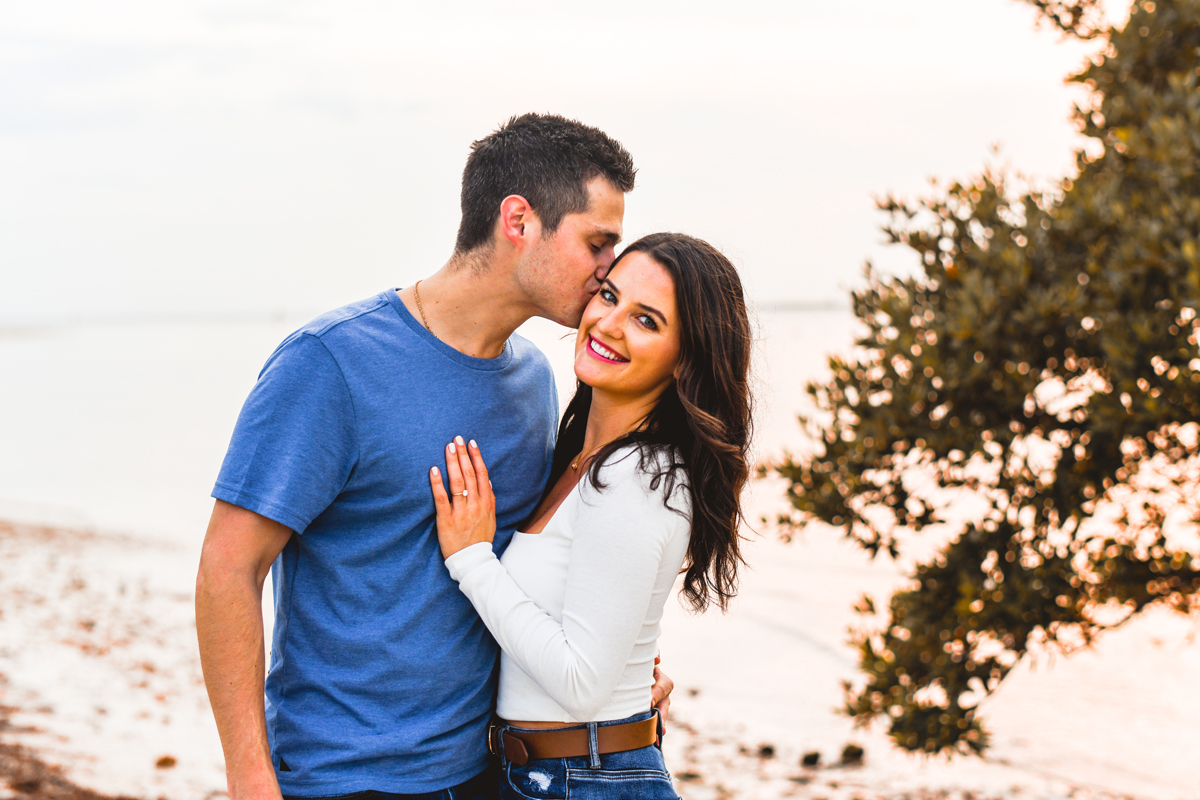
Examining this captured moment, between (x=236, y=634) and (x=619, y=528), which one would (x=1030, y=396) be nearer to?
(x=619, y=528)

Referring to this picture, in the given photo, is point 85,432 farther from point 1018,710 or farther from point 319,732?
point 319,732

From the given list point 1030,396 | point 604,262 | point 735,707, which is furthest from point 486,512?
point 735,707

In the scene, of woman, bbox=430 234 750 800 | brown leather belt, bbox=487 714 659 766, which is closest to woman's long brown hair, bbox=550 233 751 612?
woman, bbox=430 234 750 800

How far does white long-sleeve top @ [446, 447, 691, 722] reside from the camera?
2.20m

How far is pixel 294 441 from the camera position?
2123mm

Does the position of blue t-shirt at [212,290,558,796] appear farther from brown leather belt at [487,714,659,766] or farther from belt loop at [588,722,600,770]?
belt loop at [588,722,600,770]

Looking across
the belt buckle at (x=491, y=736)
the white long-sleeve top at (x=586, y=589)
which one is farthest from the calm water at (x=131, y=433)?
the belt buckle at (x=491, y=736)

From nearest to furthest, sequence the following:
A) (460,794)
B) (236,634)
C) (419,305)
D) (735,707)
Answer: (236,634), (460,794), (419,305), (735,707)

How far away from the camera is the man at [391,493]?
2125 millimetres

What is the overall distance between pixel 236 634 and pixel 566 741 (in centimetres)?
88

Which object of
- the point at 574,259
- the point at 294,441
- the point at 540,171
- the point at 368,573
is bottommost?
the point at 368,573

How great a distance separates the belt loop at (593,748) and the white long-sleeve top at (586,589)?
40mm

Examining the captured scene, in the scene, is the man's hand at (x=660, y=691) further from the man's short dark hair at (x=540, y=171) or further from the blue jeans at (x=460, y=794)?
the man's short dark hair at (x=540, y=171)

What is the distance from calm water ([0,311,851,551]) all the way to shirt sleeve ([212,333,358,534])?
4.16ft
